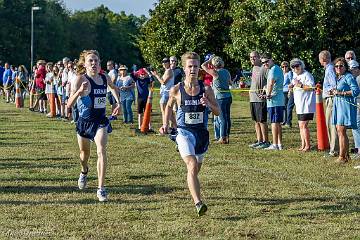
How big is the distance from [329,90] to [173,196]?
4602 millimetres

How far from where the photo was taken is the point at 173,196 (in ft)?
32.3

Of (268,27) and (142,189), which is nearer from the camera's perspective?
(142,189)

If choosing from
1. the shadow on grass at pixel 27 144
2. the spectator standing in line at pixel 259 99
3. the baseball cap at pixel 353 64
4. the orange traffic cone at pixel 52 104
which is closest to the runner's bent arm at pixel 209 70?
the spectator standing in line at pixel 259 99

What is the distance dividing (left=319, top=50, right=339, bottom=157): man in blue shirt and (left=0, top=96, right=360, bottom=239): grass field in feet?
1.47

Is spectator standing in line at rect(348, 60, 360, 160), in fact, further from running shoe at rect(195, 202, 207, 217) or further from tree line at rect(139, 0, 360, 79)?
tree line at rect(139, 0, 360, 79)

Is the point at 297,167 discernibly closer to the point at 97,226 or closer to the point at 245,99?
the point at 97,226

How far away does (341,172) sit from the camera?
1194 cm

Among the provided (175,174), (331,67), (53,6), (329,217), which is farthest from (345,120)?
(53,6)

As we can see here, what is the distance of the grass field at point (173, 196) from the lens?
25.8 ft

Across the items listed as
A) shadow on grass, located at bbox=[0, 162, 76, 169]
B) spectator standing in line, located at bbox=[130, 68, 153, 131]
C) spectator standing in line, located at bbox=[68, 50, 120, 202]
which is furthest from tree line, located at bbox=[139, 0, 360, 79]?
Answer: spectator standing in line, located at bbox=[68, 50, 120, 202]

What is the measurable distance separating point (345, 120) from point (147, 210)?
16.8 ft

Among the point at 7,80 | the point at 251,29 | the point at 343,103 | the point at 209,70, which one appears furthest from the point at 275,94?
the point at 7,80

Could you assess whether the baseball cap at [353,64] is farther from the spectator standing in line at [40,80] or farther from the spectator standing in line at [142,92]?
the spectator standing in line at [40,80]

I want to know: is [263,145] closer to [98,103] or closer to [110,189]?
[110,189]
